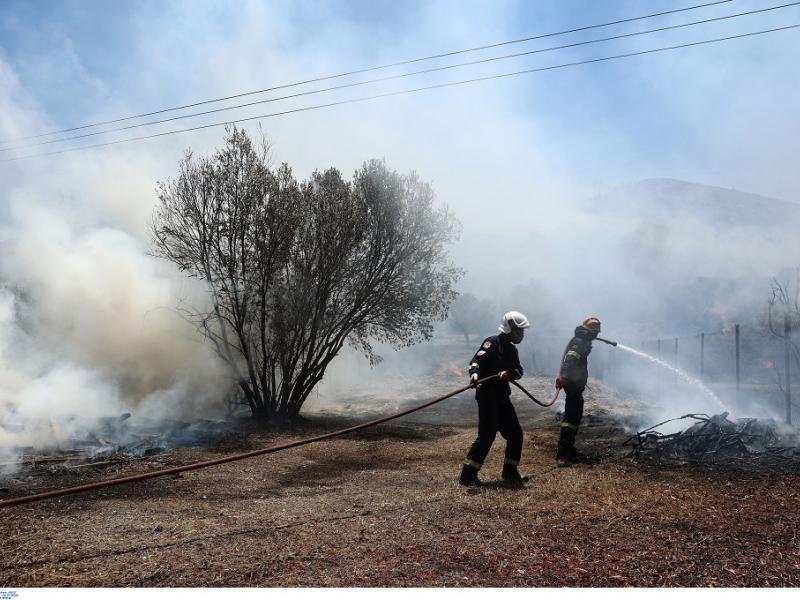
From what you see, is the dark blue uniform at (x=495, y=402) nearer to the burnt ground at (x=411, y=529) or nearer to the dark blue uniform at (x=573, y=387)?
the burnt ground at (x=411, y=529)

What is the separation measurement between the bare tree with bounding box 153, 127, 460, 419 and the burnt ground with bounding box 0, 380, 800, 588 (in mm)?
7595

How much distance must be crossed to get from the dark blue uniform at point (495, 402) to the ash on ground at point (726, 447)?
6.50ft

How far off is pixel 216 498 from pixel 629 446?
5.81m

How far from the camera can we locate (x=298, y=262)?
51.4ft

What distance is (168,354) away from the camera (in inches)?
699

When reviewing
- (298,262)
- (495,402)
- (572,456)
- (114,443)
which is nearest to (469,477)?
(495,402)

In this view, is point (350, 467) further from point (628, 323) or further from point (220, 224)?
point (628, 323)

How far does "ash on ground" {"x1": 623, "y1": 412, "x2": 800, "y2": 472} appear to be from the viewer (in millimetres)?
7121

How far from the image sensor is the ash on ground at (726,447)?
23.4ft

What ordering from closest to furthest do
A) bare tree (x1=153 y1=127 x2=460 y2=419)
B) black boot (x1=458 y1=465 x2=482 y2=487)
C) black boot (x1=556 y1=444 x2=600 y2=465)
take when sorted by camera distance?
black boot (x1=458 y1=465 x2=482 y2=487) → black boot (x1=556 y1=444 x2=600 y2=465) → bare tree (x1=153 y1=127 x2=460 y2=419)

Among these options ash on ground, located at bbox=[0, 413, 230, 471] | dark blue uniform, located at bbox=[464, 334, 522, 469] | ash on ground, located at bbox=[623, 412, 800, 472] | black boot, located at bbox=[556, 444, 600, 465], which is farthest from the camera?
ash on ground, located at bbox=[0, 413, 230, 471]

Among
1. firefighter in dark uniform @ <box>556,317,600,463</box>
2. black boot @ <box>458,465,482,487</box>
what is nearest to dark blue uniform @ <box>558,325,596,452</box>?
firefighter in dark uniform @ <box>556,317,600,463</box>

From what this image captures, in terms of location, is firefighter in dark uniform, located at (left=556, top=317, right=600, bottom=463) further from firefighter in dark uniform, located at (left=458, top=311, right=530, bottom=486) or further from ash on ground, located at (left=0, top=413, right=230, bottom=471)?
ash on ground, located at (left=0, top=413, right=230, bottom=471)

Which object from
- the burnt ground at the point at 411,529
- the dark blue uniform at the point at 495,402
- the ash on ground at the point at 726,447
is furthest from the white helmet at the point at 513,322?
the ash on ground at the point at 726,447
